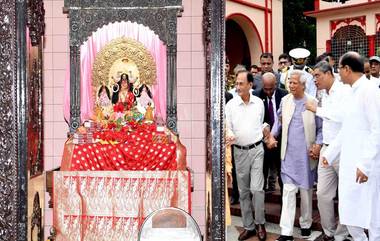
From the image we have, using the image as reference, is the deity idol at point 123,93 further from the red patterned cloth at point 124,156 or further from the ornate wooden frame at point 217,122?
the ornate wooden frame at point 217,122

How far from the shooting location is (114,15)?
19.9 feet

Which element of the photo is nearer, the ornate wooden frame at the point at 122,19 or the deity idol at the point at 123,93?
the ornate wooden frame at the point at 122,19

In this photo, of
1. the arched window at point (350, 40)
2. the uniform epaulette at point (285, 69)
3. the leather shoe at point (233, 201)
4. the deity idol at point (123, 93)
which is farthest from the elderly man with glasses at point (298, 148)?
the arched window at point (350, 40)

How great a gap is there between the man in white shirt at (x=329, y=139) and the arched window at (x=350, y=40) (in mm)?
11339

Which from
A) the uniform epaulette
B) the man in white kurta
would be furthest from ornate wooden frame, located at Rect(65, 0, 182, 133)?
→ the uniform epaulette

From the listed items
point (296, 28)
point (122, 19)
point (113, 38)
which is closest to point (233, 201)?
point (113, 38)

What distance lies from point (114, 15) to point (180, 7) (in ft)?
2.30

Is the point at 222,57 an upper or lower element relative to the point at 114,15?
lower

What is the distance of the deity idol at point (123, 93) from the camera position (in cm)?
628

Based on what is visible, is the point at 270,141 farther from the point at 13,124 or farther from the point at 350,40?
the point at 350,40

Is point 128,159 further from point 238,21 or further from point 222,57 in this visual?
point 238,21

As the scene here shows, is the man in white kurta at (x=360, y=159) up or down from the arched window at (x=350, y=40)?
down

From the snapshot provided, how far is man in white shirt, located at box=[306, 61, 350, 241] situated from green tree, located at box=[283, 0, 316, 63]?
1622 cm

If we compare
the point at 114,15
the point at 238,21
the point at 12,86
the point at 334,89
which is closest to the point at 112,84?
the point at 114,15
